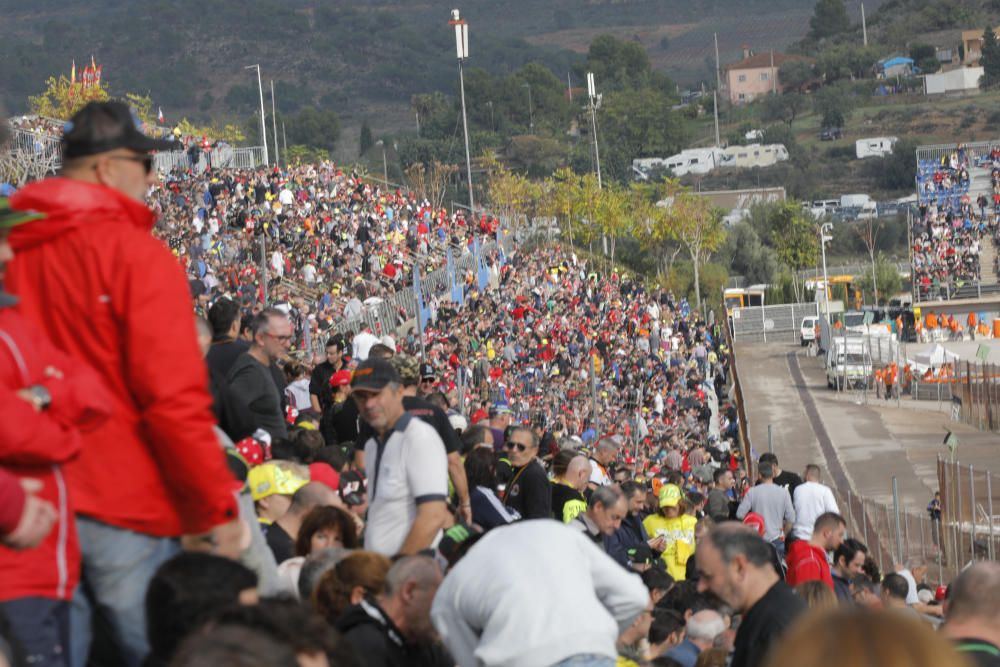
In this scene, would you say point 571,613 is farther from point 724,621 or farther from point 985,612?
point 724,621

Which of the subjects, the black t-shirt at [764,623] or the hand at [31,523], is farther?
the black t-shirt at [764,623]

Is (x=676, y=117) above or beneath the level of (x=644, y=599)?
above

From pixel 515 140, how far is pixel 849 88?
132 ft

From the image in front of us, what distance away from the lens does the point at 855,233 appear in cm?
11812

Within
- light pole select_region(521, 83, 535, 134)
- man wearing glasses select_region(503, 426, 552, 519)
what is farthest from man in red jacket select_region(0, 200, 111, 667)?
light pole select_region(521, 83, 535, 134)

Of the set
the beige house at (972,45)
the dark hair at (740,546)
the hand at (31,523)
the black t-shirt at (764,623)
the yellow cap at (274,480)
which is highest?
the beige house at (972,45)

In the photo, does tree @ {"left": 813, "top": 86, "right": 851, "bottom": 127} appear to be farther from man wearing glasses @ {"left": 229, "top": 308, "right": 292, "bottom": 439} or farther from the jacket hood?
the jacket hood

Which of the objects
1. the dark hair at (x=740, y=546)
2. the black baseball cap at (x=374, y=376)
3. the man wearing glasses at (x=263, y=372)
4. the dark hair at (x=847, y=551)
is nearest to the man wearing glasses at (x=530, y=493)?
the man wearing glasses at (x=263, y=372)

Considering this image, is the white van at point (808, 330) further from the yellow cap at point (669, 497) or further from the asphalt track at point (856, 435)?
the yellow cap at point (669, 497)

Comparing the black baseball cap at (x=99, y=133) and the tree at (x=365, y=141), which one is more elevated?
the tree at (x=365, y=141)

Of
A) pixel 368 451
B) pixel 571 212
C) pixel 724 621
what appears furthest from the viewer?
pixel 571 212

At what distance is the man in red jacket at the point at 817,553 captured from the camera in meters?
7.76

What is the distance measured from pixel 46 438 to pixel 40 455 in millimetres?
36

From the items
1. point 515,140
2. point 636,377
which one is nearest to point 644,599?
point 636,377
